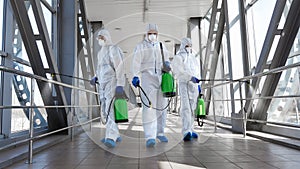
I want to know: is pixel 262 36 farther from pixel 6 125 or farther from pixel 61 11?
pixel 6 125

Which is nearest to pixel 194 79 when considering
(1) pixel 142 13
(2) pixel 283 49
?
(2) pixel 283 49

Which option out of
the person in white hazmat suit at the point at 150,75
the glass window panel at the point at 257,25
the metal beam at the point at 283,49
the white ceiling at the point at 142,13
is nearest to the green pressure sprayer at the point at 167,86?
the person in white hazmat suit at the point at 150,75

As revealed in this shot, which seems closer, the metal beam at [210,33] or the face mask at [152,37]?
the face mask at [152,37]

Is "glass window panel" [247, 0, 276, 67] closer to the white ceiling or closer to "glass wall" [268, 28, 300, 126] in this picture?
"glass wall" [268, 28, 300, 126]

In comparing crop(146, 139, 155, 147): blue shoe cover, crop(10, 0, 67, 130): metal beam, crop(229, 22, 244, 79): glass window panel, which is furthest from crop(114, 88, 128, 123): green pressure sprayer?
crop(229, 22, 244, 79): glass window panel

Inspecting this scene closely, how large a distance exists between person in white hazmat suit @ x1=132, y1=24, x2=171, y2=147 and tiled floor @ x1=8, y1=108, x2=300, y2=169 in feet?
0.78

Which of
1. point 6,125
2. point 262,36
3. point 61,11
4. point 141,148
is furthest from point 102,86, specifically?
point 262,36

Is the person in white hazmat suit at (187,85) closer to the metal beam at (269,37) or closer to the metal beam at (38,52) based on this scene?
the metal beam at (269,37)

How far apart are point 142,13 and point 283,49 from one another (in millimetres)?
3883

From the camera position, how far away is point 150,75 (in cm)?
275

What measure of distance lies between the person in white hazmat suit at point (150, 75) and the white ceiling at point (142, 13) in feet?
9.33

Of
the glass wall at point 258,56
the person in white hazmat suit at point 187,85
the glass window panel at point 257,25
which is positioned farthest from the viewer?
the glass window panel at point 257,25

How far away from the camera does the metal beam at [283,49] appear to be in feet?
8.45

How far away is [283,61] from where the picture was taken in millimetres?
2842
